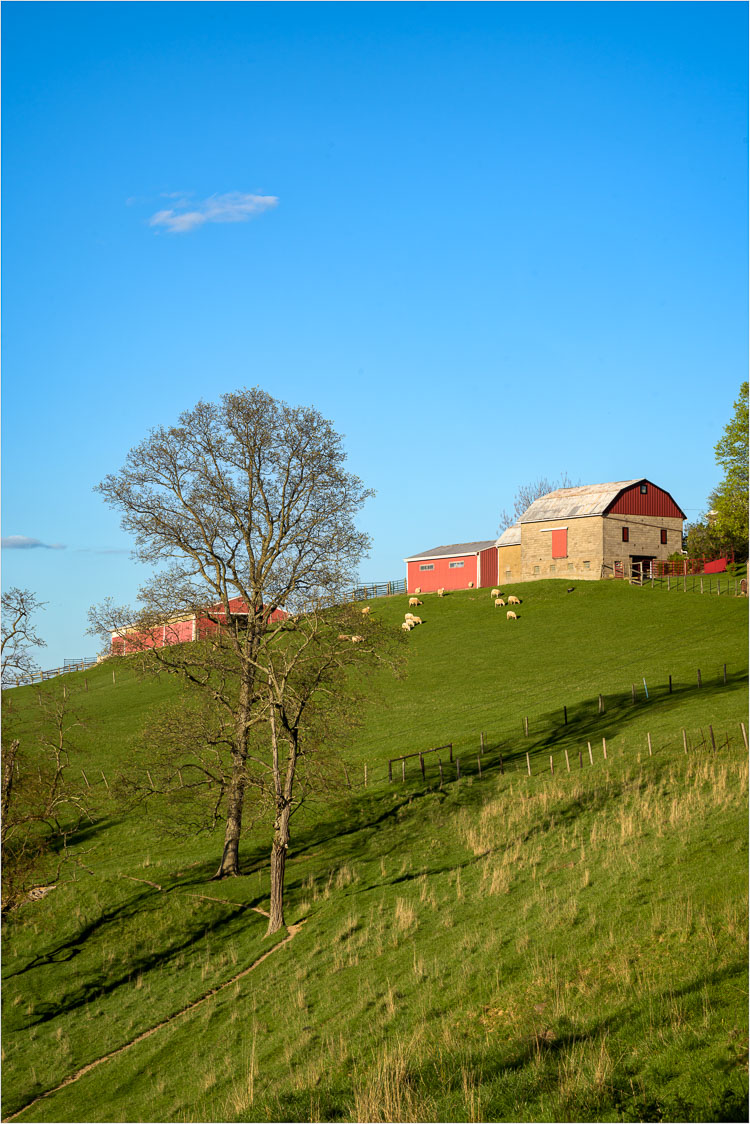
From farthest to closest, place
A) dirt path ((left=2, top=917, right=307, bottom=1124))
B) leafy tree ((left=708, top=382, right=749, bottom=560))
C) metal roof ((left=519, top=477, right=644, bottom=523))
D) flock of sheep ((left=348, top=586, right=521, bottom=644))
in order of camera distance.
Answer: metal roof ((left=519, top=477, right=644, bottom=523))
flock of sheep ((left=348, top=586, right=521, bottom=644))
leafy tree ((left=708, top=382, right=749, bottom=560))
dirt path ((left=2, top=917, right=307, bottom=1124))

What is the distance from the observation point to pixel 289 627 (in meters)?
25.9

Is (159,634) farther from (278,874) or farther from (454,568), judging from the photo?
(454,568)

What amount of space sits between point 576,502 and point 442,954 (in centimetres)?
6358

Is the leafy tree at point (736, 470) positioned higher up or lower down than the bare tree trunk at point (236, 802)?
higher up

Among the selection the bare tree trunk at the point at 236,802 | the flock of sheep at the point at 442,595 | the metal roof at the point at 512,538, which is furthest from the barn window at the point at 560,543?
the bare tree trunk at the point at 236,802

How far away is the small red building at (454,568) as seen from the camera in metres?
82.2

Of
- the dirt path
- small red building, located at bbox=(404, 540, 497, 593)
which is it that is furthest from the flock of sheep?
the dirt path

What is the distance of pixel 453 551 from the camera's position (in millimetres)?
86312

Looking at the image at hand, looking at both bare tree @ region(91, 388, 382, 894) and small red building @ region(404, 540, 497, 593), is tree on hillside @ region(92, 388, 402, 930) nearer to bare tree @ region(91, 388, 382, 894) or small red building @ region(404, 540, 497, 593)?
bare tree @ region(91, 388, 382, 894)

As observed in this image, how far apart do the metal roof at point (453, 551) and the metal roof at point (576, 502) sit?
231 inches

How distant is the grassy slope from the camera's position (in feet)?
39.5

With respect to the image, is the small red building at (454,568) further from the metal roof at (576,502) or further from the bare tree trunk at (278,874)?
the bare tree trunk at (278,874)

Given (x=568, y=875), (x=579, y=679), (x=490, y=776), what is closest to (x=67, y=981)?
(x=568, y=875)

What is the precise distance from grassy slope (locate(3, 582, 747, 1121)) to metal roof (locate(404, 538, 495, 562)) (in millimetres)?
46012
